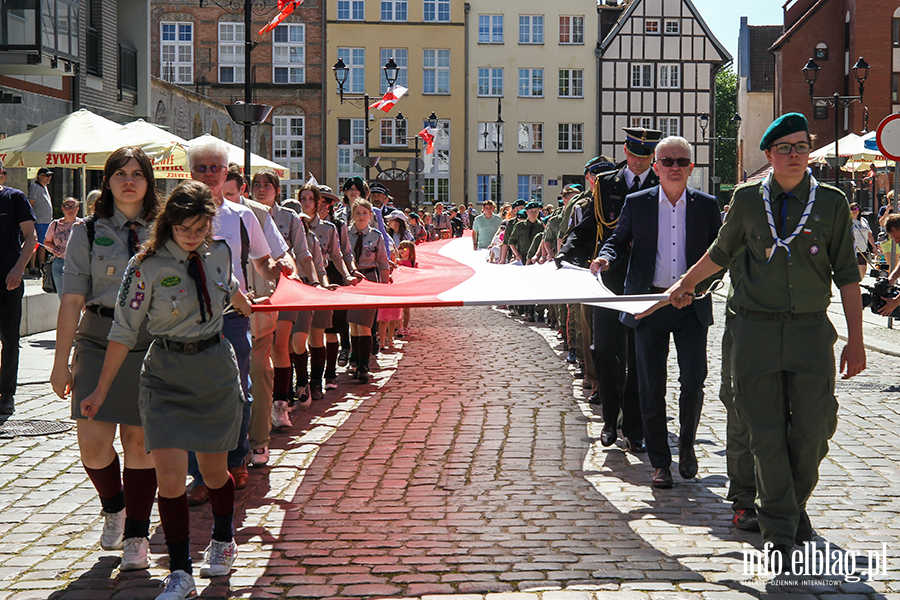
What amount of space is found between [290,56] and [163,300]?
59935mm

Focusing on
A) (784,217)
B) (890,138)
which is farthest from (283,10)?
(784,217)

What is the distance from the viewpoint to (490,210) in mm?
23922

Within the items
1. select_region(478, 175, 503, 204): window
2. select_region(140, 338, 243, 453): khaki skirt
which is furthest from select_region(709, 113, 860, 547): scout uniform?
select_region(478, 175, 503, 204): window

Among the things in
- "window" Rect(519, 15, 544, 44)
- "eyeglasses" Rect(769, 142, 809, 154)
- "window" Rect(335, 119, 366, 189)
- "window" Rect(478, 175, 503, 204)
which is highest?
"window" Rect(519, 15, 544, 44)

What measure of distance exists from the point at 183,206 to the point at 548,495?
301 centimetres

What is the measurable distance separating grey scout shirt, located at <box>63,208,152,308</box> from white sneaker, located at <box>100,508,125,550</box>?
3.59 feet

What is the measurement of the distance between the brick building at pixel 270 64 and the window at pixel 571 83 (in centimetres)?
1353

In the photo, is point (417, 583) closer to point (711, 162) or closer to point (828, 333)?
point (828, 333)

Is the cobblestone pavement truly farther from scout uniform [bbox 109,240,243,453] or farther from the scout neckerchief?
the scout neckerchief

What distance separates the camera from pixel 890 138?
15.0 meters

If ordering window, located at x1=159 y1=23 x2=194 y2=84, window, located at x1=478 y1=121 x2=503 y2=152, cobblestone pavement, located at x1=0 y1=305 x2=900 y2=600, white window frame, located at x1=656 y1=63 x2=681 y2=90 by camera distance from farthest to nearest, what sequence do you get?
window, located at x1=478 y1=121 x2=503 y2=152
white window frame, located at x1=656 y1=63 x2=681 y2=90
window, located at x1=159 y1=23 x2=194 y2=84
cobblestone pavement, located at x1=0 y1=305 x2=900 y2=600

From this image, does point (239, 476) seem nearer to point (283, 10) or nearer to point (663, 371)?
point (663, 371)

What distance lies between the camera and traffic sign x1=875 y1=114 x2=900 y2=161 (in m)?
14.9

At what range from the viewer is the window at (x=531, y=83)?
6538cm
